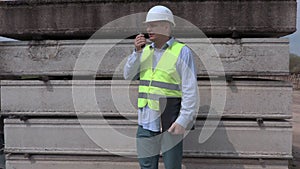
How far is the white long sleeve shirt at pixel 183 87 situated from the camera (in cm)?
220

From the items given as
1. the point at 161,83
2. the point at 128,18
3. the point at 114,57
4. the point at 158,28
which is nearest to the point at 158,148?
the point at 161,83

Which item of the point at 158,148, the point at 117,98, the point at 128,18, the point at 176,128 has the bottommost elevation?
the point at 158,148

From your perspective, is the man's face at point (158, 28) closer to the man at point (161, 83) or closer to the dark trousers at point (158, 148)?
the man at point (161, 83)

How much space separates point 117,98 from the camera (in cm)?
311

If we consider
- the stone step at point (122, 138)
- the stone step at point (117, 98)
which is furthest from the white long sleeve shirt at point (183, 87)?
the stone step at point (122, 138)

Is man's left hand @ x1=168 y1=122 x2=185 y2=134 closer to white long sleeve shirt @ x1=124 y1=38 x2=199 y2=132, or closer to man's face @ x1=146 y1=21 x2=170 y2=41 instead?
white long sleeve shirt @ x1=124 y1=38 x2=199 y2=132

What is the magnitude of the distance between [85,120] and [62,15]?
112 centimetres

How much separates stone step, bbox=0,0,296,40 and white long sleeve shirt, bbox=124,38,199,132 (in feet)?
2.55

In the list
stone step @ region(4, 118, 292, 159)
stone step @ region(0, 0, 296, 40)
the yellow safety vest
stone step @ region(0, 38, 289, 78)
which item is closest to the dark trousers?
the yellow safety vest

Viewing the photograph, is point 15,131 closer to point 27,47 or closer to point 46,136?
point 46,136

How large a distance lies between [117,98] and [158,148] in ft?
2.86

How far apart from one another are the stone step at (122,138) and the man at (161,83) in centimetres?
73

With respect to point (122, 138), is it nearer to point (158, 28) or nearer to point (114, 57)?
point (114, 57)

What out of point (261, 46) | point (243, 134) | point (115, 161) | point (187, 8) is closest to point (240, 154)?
point (243, 134)
